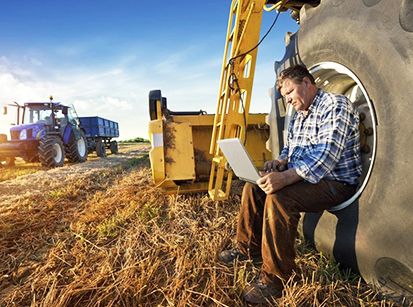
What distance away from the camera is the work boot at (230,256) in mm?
2047

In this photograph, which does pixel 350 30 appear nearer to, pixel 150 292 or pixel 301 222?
pixel 301 222

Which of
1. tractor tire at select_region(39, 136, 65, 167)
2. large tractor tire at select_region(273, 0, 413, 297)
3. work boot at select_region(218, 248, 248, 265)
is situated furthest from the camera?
tractor tire at select_region(39, 136, 65, 167)

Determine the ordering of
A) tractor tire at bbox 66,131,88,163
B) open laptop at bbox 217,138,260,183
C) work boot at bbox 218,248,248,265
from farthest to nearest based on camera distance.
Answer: tractor tire at bbox 66,131,88,163 < work boot at bbox 218,248,248,265 < open laptop at bbox 217,138,260,183

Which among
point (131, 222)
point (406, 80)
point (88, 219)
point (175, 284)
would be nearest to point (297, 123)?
point (406, 80)

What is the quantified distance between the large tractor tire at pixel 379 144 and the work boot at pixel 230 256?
0.54 meters

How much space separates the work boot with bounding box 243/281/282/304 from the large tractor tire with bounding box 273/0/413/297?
44 centimetres

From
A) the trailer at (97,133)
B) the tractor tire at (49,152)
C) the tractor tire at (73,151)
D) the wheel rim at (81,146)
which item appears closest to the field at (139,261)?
the tractor tire at (49,152)

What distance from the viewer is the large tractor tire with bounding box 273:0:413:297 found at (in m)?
1.34

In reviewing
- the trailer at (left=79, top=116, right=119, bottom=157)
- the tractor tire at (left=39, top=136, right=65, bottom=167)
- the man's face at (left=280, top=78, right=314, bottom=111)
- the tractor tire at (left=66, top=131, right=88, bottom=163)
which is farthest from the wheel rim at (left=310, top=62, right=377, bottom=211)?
the trailer at (left=79, top=116, right=119, bottom=157)

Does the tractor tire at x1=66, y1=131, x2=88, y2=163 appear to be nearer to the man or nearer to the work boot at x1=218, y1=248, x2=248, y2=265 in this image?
the work boot at x1=218, y1=248, x2=248, y2=265

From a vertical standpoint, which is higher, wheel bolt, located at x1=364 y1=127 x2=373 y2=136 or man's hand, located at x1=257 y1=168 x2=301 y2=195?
wheel bolt, located at x1=364 y1=127 x2=373 y2=136

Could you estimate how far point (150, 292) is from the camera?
168 cm

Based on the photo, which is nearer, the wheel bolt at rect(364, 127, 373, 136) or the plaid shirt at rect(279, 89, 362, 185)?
the plaid shirt at rect(279, 89, 362, 185)

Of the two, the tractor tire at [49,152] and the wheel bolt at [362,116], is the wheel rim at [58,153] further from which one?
the wheel bolt at [362,116]
